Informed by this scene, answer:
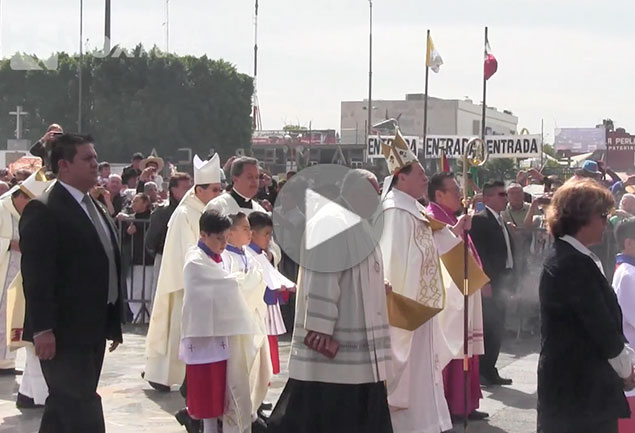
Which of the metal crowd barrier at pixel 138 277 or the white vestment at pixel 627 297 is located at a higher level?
the white vestment at pixel 627 297

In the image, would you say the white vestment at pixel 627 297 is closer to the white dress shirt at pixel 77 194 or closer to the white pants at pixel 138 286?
the white dress shirt at pixel 77 194

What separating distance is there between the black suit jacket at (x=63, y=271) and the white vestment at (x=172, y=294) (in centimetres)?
274

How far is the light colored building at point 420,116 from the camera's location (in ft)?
370

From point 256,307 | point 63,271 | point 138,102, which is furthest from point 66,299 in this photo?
point 138,102

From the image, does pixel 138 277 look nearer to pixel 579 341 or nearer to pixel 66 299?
pixel 66 299

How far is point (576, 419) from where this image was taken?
5.09m

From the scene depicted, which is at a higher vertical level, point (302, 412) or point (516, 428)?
point (302, 412)

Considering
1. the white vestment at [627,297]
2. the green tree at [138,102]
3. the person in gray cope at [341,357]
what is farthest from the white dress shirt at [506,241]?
the green tree at [138,102]

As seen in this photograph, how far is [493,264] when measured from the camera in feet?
34.8

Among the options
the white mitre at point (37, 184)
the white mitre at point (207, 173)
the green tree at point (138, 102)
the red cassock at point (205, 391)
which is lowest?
the red cassock at point (205, 391)

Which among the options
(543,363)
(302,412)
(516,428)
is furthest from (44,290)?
(516,428)

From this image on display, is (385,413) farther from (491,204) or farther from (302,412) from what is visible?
(491,204)

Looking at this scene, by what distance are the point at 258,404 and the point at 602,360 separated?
314 centimetres
